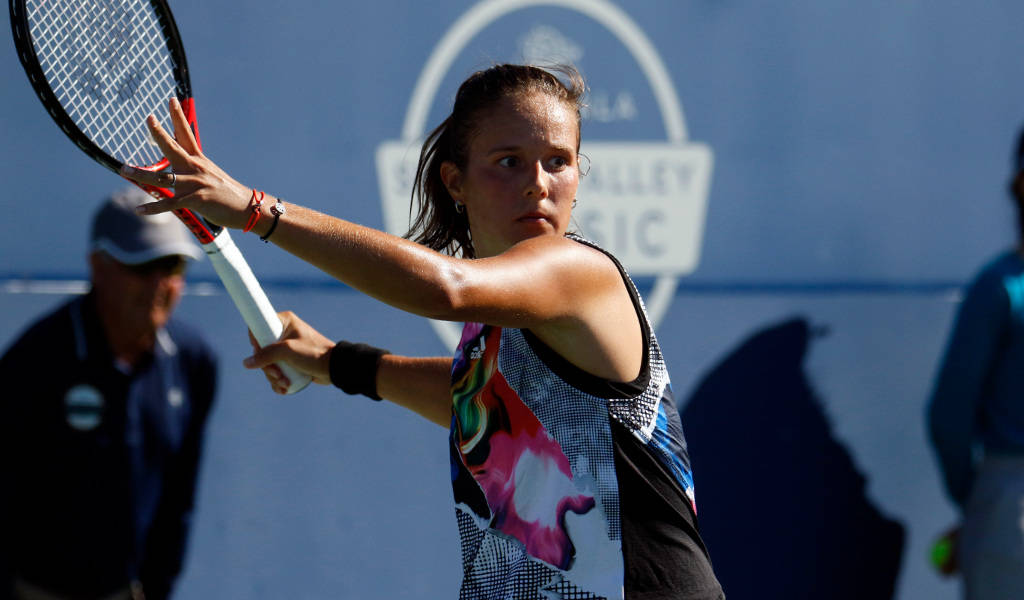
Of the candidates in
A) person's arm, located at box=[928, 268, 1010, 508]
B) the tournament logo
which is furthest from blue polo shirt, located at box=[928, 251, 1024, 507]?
the tournament logo

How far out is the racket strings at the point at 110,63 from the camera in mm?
2264

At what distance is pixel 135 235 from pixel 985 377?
2.26 meters

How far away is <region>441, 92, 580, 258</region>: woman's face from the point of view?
1.94 m

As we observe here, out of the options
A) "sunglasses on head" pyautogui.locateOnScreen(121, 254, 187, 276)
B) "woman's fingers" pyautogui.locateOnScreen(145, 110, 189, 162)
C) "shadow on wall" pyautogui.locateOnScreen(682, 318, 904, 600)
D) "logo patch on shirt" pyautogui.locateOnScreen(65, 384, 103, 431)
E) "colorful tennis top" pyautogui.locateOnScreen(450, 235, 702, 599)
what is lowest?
"shadow on wall" pyautogui.locateOnScreen(682, 318, 904, 600)

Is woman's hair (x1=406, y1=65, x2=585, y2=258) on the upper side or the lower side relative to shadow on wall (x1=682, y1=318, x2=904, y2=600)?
upper

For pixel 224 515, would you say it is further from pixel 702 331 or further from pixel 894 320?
pixel 894 320

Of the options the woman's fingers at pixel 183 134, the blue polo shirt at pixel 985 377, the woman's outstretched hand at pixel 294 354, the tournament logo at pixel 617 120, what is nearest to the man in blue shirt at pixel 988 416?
the blue polo shirt at pixel 985 377

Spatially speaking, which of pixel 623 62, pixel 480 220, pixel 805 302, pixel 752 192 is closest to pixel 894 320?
pixel 805 302

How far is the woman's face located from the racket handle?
0.43 meters

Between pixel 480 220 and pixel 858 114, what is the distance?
223 centimetres

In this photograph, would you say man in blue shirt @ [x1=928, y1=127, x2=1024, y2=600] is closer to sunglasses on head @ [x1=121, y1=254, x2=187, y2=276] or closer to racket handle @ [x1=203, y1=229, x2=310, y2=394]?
racket handle @ [x1=203, y1=229, x2=310, y2=394]

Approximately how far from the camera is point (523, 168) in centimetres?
195

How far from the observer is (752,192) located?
3779 millimetres

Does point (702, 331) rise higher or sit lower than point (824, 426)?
higher
